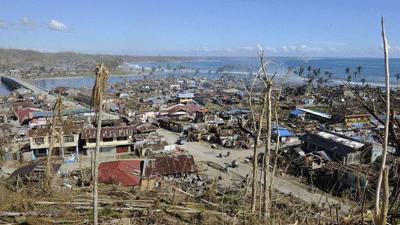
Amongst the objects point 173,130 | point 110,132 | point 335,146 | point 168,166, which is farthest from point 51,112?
point 335,146

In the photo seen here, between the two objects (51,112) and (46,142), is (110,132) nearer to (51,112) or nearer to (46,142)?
(46,142)

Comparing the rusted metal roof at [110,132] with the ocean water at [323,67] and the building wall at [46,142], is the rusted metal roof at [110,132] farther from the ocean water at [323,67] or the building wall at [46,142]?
the ocean water at [323,67]

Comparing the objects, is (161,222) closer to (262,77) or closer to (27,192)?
(262,77)

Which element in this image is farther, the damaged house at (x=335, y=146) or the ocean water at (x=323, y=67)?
the damaged house at (x=335, y=146)

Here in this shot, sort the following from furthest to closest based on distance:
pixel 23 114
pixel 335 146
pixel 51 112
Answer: pixel 51 112 < pixel 23 114 < pixel 335 146

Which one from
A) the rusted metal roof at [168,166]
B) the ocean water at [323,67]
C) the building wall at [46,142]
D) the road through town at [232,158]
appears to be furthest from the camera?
the building wall at [46,142]

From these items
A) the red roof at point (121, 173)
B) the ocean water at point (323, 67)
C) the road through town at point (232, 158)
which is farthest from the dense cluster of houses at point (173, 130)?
the ocean water at point (323, 67)

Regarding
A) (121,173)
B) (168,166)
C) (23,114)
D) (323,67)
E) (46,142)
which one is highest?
(323,67)

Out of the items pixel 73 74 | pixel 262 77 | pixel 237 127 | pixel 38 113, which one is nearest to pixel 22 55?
pixel 73 74

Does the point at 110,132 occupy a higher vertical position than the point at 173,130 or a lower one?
higher
